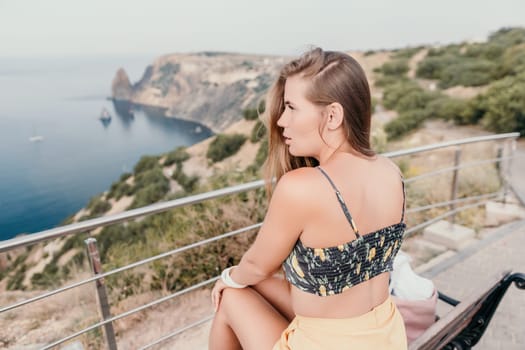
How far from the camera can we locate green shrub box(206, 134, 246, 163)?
24156 mm

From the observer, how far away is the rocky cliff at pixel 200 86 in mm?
43031

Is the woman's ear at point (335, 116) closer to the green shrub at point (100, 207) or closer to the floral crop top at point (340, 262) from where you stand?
the floral crop top at point (340, 262)

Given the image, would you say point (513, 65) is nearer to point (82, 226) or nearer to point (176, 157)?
point (176, 157)

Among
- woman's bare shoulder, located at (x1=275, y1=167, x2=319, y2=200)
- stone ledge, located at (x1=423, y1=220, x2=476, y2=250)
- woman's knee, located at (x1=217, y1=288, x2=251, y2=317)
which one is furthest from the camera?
stone ledge, located at (x1=423, y1=220, x2=476, y2=250)

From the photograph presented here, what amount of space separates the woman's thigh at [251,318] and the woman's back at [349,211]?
0.15 m

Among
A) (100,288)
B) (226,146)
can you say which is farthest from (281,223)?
(226,146)

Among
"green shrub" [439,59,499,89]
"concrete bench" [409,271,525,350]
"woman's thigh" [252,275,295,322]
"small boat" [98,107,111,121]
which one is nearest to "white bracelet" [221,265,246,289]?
"woman's thigh" [252,275,295,322]

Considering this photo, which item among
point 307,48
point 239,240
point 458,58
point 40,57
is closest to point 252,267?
point 307,48

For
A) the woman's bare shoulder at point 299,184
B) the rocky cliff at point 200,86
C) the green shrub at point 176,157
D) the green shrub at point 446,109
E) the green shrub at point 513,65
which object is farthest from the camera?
the rocky cliff at point 200,86

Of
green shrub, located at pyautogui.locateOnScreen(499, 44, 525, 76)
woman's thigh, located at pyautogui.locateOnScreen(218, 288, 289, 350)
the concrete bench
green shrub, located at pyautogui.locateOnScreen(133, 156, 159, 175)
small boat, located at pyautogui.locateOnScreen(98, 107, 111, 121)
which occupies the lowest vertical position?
green shrub, located at pyautogui.locateOnScreen(133, 156, 159, 175)

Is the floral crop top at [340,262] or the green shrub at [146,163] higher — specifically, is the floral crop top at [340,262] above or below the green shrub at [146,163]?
above

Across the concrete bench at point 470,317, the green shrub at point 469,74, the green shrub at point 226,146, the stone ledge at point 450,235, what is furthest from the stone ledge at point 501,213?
the green shrub at point 226,146

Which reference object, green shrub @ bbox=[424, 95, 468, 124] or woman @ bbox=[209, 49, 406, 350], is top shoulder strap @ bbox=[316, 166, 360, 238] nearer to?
woman @ bbox=[209, 49, 406, 350]

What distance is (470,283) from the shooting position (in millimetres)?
2732
